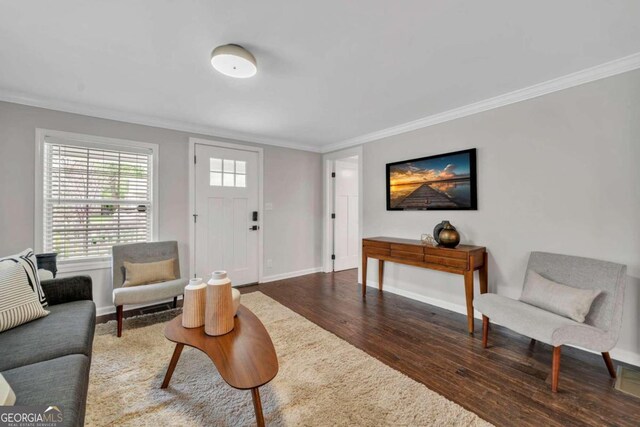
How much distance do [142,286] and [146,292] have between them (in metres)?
0.14

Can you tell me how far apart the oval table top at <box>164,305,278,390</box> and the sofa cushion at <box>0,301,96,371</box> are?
1.48 feet

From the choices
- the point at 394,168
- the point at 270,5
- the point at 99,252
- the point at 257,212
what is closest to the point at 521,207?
the point at 394,168

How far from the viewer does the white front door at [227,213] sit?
3.74m

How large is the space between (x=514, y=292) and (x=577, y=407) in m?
1.16

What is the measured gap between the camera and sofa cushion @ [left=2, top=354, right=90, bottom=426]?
104 centimetres

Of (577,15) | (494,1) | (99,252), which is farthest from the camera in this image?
(99,252)

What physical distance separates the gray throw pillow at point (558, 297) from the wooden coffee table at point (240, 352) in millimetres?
2047

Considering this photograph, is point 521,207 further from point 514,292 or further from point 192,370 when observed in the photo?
point 192,370

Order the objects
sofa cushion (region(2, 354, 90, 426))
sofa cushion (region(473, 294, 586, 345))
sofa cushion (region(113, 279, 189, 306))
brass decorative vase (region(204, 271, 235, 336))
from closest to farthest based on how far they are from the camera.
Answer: sofa cushion (region(2, 354, 90, 426)) < brass decorative vase (region(204, 271, 235, 336)) < sofa cushion (region(473, 294, 586, 345)) < sofa cushion (region(113, 279, 189, 306))

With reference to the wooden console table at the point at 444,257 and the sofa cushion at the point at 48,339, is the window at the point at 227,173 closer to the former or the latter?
the wooden console table at the point at 444,257

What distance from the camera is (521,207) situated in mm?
2621

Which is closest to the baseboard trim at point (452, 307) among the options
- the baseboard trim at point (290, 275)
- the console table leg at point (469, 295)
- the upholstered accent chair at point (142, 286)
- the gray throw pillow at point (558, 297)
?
the console table leg at point (469, 295)

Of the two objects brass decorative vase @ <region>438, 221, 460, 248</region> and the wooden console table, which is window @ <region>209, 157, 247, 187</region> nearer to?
the wooden console table

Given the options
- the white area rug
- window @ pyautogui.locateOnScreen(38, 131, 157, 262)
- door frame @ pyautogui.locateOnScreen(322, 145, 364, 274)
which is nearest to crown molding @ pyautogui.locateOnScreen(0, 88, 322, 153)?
window @ pyautogui.locateOnScreen(38, 131, 157, 262)
